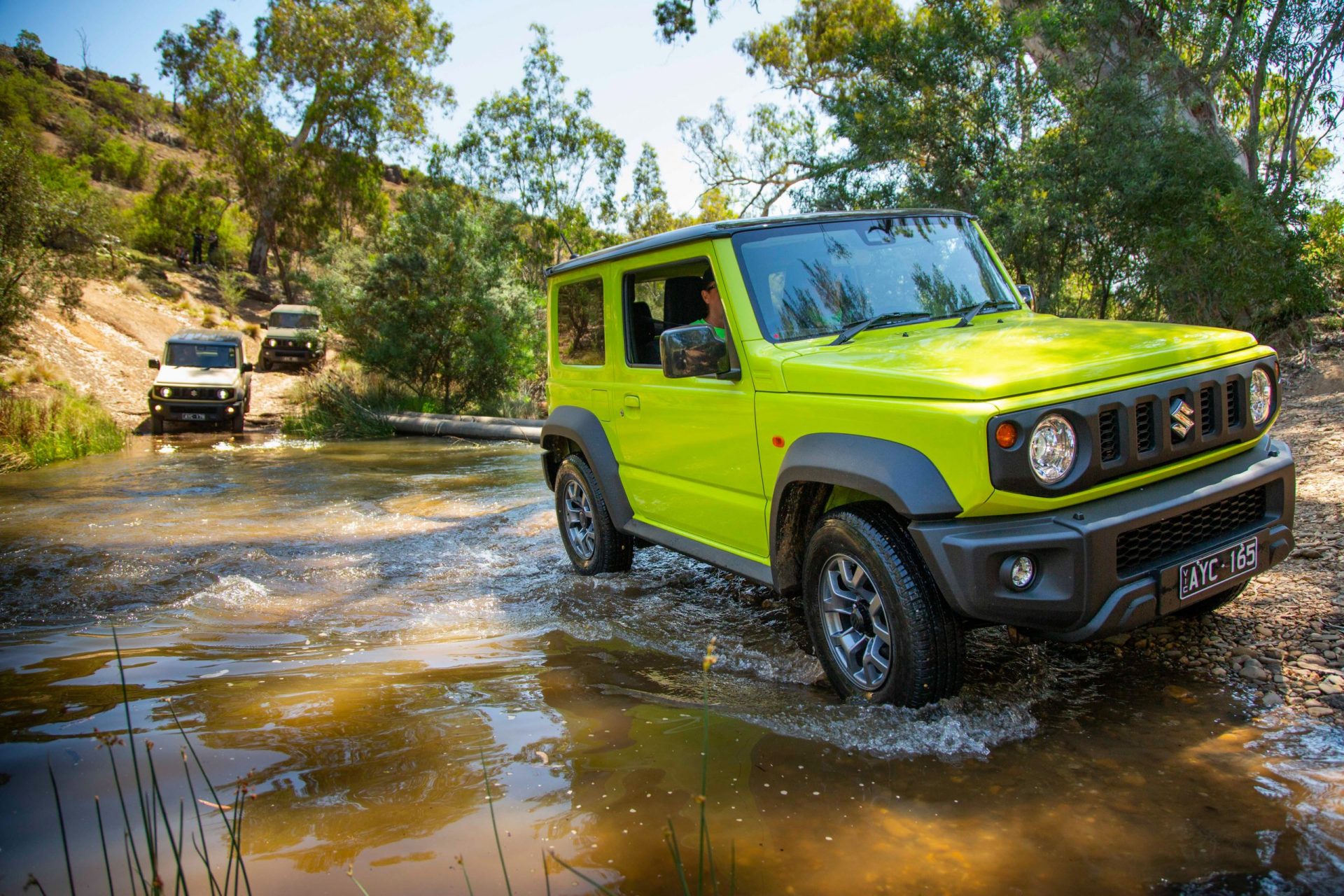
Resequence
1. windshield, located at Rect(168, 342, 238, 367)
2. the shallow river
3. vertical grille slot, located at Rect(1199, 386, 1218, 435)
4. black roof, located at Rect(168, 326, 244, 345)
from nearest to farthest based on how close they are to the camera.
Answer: the shallow river
vertical grille slot, located at Rect(1199, 386, 1218, 435)
windshield, located at Rect(168, 342, 238, 367)
black roof, located at Rect(168, 326, 244, 345)

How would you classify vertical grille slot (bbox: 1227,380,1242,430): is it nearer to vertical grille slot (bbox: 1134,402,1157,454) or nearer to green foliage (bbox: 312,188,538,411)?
vertical grille slot (bbox: 1134,402,1157,454)

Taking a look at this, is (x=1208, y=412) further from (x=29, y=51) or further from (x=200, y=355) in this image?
(x=29, y=51)

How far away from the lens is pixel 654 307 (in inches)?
203

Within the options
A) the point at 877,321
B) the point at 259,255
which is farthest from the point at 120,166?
the point at 877,321

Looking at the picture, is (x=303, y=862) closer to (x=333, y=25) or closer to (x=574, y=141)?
(x=574, y=141)

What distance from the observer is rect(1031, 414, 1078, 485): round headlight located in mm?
3051

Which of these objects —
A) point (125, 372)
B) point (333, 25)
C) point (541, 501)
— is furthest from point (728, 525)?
point (333, 25)

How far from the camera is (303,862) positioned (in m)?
2.56

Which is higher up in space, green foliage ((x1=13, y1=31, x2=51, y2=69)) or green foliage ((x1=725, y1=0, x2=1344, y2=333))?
green foliage ((x1=13, y1=31, x2=51, y2=69))

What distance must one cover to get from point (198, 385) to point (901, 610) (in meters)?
16.8

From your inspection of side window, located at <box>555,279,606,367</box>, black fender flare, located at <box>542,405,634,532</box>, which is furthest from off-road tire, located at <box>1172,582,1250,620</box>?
side window, located at <box>555,279,606,367</box>

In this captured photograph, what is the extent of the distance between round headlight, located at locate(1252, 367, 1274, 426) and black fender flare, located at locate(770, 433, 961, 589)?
149 centimetres

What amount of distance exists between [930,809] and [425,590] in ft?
13.3

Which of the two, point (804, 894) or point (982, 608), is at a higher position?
point (982, 608)
